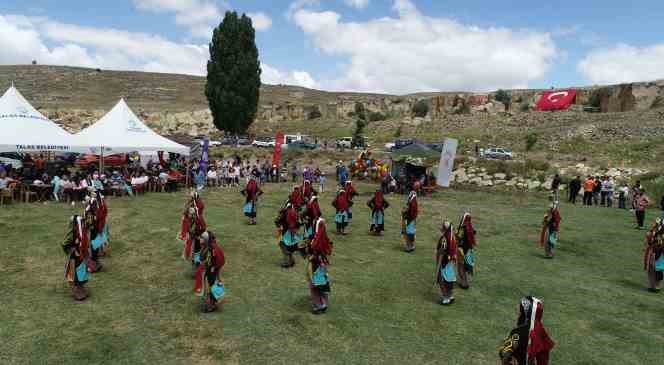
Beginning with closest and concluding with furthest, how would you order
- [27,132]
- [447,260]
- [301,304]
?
[301,304] < [447,260] < [27,132]

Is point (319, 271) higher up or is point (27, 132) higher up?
point (27, 132)

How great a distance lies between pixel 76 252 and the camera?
32.2 feet

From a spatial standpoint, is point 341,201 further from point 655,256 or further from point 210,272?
point 655,256

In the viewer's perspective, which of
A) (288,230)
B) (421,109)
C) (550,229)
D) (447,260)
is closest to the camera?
(447,260)

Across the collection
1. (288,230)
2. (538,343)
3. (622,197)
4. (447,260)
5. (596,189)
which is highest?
(596,189)

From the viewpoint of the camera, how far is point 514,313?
34.7 ft

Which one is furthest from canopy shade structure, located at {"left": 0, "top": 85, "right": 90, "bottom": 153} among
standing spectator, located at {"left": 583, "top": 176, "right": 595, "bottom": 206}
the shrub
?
the shrub

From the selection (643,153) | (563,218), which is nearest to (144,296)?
(563,218)

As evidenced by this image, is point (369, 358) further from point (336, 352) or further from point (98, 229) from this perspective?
point (98, 229)

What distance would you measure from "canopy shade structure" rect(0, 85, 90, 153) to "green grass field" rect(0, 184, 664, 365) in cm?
353

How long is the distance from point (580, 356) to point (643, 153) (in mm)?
35429

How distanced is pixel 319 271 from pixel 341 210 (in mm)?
6765

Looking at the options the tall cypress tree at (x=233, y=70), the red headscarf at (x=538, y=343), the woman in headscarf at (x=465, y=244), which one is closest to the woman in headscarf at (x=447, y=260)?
the woman in headscarf at (x=465, y=244)

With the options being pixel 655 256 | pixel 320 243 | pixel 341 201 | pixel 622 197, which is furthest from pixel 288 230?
pixel 622 197
